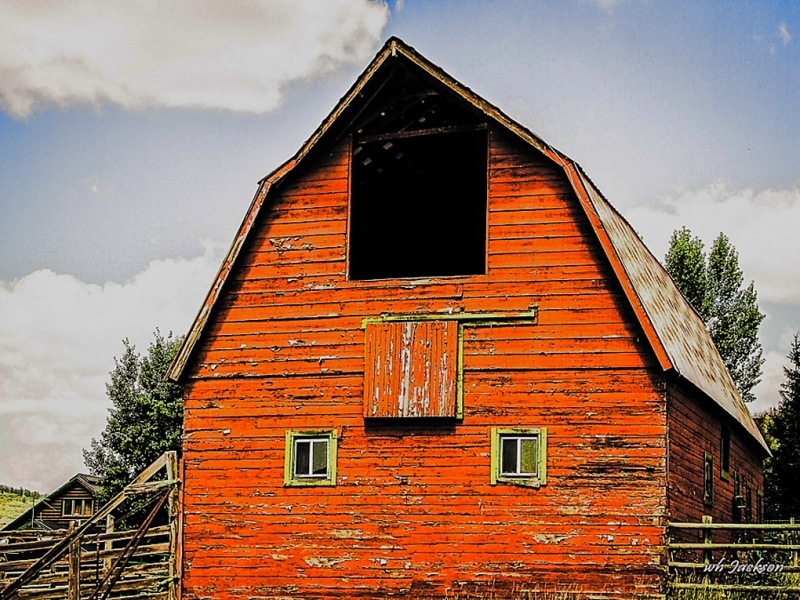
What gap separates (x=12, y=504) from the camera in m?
84.6

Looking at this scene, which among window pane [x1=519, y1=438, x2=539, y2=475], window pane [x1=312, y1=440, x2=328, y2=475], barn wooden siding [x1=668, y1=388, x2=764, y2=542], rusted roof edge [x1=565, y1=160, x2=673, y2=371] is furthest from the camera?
window pane [x1=312, y1=440, x2=328, y2=475]

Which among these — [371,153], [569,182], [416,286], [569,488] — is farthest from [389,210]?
[569,488]

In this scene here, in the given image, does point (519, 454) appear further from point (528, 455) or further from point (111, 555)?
point (111, 555)

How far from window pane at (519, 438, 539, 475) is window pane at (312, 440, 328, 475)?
3.18 m

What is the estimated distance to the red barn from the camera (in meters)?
17.9

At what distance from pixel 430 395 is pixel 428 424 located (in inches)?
18.1

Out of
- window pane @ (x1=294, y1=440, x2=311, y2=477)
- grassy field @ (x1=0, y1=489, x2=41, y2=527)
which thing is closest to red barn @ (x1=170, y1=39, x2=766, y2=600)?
window pane @ (x1=294, y1=440, x2=311, y2=477)

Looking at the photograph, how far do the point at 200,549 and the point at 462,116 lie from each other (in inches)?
329

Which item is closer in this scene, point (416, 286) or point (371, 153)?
point (416, 286)

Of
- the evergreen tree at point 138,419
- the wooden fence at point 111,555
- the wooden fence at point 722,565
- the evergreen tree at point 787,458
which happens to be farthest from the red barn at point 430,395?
the evergreen tree at point 138,419

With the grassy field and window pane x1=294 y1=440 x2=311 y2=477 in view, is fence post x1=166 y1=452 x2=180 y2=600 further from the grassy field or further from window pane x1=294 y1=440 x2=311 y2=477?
the grassy field

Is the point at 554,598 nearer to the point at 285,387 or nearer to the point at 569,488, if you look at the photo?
the point at 569,488

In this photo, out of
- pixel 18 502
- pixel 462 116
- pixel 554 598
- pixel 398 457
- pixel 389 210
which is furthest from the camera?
pixel 18 502

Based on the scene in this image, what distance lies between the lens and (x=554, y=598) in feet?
57.8
